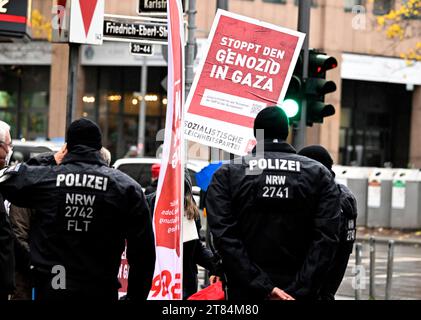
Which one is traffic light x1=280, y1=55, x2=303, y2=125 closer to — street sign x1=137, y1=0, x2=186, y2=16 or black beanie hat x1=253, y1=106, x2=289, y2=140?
street sign x1=137, y1=0, x2=186, y2=16

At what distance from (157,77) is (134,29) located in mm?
30349

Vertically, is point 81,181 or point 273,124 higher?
point 273,124

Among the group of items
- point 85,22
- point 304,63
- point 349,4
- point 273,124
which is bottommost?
point 273,124

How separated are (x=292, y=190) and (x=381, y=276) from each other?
12.6 metres

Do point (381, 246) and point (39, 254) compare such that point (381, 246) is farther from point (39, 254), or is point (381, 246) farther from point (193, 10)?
point (39, 254)

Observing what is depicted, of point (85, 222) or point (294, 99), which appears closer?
point (85, 222)

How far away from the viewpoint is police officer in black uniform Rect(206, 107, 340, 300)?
5.46 metres

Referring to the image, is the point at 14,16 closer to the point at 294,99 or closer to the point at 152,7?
the point at 152,7

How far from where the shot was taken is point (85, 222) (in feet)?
17.6

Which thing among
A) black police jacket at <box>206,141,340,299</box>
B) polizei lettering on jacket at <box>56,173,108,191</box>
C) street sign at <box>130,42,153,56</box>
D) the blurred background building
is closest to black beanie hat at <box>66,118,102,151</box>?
polizei lettering on jacket at <box>56,173,108,191</box>

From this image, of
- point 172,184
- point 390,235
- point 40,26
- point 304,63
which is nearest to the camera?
point 172,184

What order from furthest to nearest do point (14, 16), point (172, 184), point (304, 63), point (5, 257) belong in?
point (304, 63)
point (14, 16)
point (172, 184)
point (5, 257)

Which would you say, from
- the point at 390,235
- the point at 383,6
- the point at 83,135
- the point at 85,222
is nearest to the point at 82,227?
the point at 85,222
